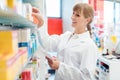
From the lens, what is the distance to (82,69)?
1782mm

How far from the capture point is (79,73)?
5.74 ft

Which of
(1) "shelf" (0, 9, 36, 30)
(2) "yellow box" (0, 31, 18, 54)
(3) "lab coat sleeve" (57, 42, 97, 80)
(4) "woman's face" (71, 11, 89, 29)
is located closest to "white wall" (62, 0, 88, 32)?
(4) "woman's face" (71, 11, 89, 29)

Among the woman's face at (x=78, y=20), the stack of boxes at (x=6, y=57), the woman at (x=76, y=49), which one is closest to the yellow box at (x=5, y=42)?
the stack of boxes at (x=6, y=57)

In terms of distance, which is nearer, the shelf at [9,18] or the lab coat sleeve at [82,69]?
the shelf at [9,18]

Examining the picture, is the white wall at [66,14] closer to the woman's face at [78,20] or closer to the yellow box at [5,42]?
the woman's face at [78,20]

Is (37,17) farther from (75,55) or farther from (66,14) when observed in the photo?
(66,14)

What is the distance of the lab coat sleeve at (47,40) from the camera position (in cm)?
201

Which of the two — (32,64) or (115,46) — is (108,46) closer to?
(115,46)

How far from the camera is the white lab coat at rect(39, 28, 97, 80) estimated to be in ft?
5.78

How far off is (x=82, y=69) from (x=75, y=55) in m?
0.16

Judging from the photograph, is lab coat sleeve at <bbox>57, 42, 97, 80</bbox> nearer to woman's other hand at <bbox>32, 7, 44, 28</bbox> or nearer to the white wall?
woman's other hand at <bbox>32, 7, 44, 28</bbox>

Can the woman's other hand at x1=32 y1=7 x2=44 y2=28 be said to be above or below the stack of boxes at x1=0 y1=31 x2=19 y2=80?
above

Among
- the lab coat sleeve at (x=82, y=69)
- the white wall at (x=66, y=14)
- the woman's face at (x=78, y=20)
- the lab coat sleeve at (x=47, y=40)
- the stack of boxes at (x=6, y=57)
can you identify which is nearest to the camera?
the stack of boxes at (x=6, y=57)

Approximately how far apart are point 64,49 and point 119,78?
1.93 m
